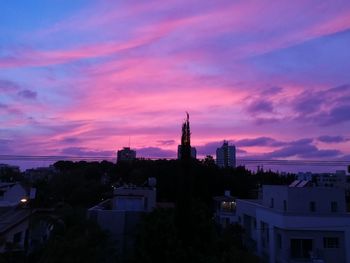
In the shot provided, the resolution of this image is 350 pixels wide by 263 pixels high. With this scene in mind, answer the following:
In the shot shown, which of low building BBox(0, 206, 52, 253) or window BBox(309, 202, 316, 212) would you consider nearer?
low building BBox(0, 206, 52, 253)

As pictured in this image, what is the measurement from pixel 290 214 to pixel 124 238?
1449 centimetres

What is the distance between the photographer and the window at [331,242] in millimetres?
34219

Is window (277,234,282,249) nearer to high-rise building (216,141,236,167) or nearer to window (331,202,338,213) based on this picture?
window (331,202,338,213)

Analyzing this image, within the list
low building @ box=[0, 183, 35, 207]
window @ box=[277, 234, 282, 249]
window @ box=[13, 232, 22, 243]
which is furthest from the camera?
low building @ box=[0, 183, 35, 207]

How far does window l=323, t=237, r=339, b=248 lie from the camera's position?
112 ft

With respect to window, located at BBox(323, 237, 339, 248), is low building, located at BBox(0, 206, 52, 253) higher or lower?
higher

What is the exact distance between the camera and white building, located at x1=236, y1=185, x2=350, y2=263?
34031 mm

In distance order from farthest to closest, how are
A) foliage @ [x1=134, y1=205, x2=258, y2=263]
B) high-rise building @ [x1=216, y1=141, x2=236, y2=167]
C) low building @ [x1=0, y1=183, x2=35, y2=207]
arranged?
high-rise building @ [x1=216, y1=141, x2=236, y2=167] → low building @ [x1=0, y1=183, x2=35, y2=207] → foliage @ [x1=134, y1=205, x2=258, y2=263]

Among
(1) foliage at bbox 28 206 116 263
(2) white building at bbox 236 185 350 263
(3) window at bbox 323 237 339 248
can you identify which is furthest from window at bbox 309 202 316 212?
(1) foliage at bbox 28 206 116 263

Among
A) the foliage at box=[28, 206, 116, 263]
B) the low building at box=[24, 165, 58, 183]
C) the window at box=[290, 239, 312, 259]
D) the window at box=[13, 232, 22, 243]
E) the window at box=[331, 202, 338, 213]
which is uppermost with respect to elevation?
the low building at box=[24, 165, 58, 183]

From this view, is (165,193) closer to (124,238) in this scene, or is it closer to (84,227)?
(124,238)

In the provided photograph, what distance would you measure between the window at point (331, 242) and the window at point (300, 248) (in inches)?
44.5

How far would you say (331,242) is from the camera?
34281mm

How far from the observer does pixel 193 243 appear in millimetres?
21766
